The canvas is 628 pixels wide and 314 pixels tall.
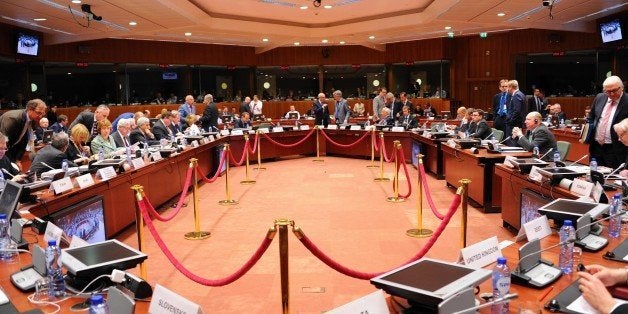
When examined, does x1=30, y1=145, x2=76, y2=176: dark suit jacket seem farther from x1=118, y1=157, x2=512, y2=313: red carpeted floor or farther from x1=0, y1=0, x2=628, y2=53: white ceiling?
x1=0, y1=0, x2=628, y2=53: white ceiling

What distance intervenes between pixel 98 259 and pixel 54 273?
0.22 metres

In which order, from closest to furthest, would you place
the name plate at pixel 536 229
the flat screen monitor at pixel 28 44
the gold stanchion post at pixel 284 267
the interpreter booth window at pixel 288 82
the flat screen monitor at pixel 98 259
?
the flat screen monitor at pixel 98 259 → the name plate at pixel 536 229 → the gold stanchion post at pixel 284 267 → the flat screen monitor at pixel 28 44 → the interpreter booth window at pixel 288 82

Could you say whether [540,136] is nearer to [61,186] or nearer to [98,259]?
[61,186]

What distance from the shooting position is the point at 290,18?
12.6 m

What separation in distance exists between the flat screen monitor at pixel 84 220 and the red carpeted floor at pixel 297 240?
536 millimetres

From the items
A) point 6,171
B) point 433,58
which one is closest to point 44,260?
point 6,171

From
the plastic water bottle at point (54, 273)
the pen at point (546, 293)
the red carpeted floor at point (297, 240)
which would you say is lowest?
the red carpeted floor at point (297, 240)

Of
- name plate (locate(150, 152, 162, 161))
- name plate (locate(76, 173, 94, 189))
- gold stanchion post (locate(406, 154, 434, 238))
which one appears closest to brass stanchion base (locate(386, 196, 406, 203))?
gold stanchion post (locate(406, 154, 434, 238))

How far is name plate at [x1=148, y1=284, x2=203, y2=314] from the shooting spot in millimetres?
1839

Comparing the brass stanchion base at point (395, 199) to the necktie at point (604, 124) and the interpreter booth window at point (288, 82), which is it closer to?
the necktie at point (604, 124)

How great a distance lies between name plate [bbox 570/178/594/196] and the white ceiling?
586 cm

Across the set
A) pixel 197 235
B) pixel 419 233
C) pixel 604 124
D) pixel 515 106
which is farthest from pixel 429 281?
pixel 515 106

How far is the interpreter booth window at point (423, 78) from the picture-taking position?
53.8 ft

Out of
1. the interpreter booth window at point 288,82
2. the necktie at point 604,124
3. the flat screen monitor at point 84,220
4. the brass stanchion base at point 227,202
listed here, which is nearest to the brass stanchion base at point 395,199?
the brass stanchion base at point 227,202
